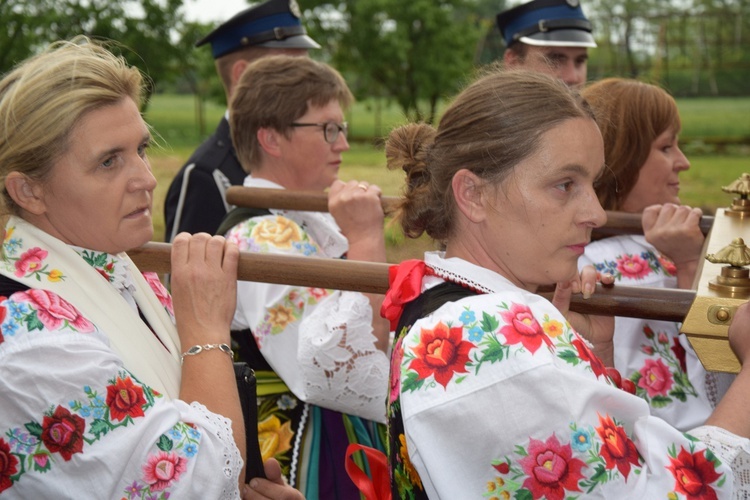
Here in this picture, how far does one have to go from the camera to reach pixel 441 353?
158 cm

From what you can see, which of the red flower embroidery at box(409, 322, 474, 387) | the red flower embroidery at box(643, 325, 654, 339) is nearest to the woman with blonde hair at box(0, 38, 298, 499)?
the red flower embroidery at box(409, 322, 474, 387)

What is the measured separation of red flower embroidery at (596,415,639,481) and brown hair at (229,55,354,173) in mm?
1966

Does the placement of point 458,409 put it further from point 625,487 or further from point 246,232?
point 246,232

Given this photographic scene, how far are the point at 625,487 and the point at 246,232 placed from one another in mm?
1591

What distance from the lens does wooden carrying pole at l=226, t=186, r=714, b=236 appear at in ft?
9.23

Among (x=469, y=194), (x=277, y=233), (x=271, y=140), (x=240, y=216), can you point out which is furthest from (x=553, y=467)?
(x=271, y=140)

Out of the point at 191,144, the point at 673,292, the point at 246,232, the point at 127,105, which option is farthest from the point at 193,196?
the point at 191,144

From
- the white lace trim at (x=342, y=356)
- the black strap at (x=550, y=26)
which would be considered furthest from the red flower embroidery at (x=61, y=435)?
the black strap at (x=550, y=26)

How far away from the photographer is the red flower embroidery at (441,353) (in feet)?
5.10

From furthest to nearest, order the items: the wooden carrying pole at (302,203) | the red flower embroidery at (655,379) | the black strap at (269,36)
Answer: the black strap at (269,36) → the wooden carrying pole at (302,203) → the red flower embroidery at (655,379)

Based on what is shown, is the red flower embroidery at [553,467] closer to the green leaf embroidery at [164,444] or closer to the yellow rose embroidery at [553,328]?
the yellow rose embroidery at [553,328]

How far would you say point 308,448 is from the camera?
272 centimetres

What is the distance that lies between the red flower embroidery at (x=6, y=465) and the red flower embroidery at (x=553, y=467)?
942 millimetres

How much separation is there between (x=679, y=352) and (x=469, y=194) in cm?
127
